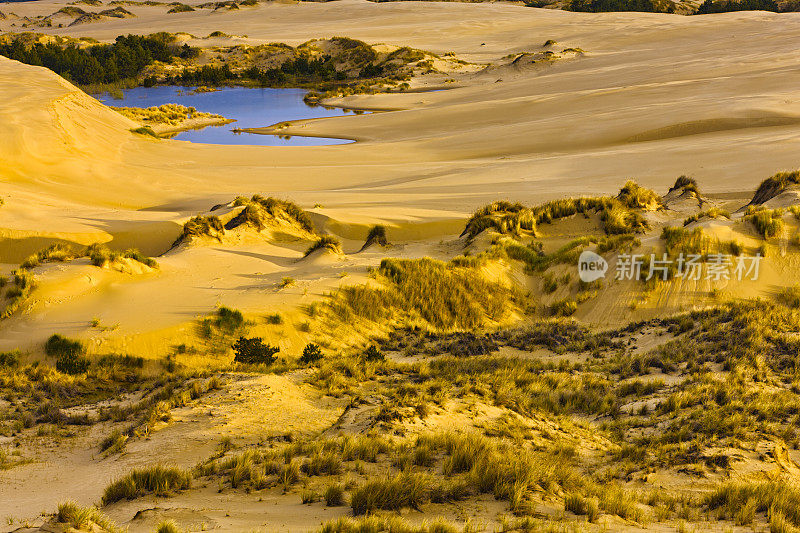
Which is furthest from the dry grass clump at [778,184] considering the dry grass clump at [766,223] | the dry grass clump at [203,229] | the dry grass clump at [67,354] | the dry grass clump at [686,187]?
the dry grass clump at [67,354]

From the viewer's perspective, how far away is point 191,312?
11508 mm

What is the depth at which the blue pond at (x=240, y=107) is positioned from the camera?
125 ft

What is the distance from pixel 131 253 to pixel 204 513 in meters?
9.69

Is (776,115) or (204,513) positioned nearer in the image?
(204,513)

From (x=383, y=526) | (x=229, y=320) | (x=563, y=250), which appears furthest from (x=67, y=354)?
(x=563, y=250)

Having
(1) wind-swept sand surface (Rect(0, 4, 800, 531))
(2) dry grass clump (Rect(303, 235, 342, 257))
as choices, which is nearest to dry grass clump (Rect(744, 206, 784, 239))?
(1) wind-swept sand surface (Rect(0, 4, 800, 531))

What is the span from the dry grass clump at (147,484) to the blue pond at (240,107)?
32.5 meters

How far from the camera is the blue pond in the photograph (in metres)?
38.2

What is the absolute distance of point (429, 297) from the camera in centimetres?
1324

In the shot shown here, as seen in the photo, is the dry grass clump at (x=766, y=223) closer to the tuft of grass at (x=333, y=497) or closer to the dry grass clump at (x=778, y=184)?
the dry grass clump at (x=778, y=184)

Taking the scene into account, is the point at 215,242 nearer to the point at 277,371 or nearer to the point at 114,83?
the point at 277,371

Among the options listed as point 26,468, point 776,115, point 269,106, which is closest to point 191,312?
point 26,468

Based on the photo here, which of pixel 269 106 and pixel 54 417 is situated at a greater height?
pixel 269 106

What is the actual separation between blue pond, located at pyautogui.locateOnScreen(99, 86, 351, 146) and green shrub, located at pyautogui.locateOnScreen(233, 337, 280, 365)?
2742 centimetres
